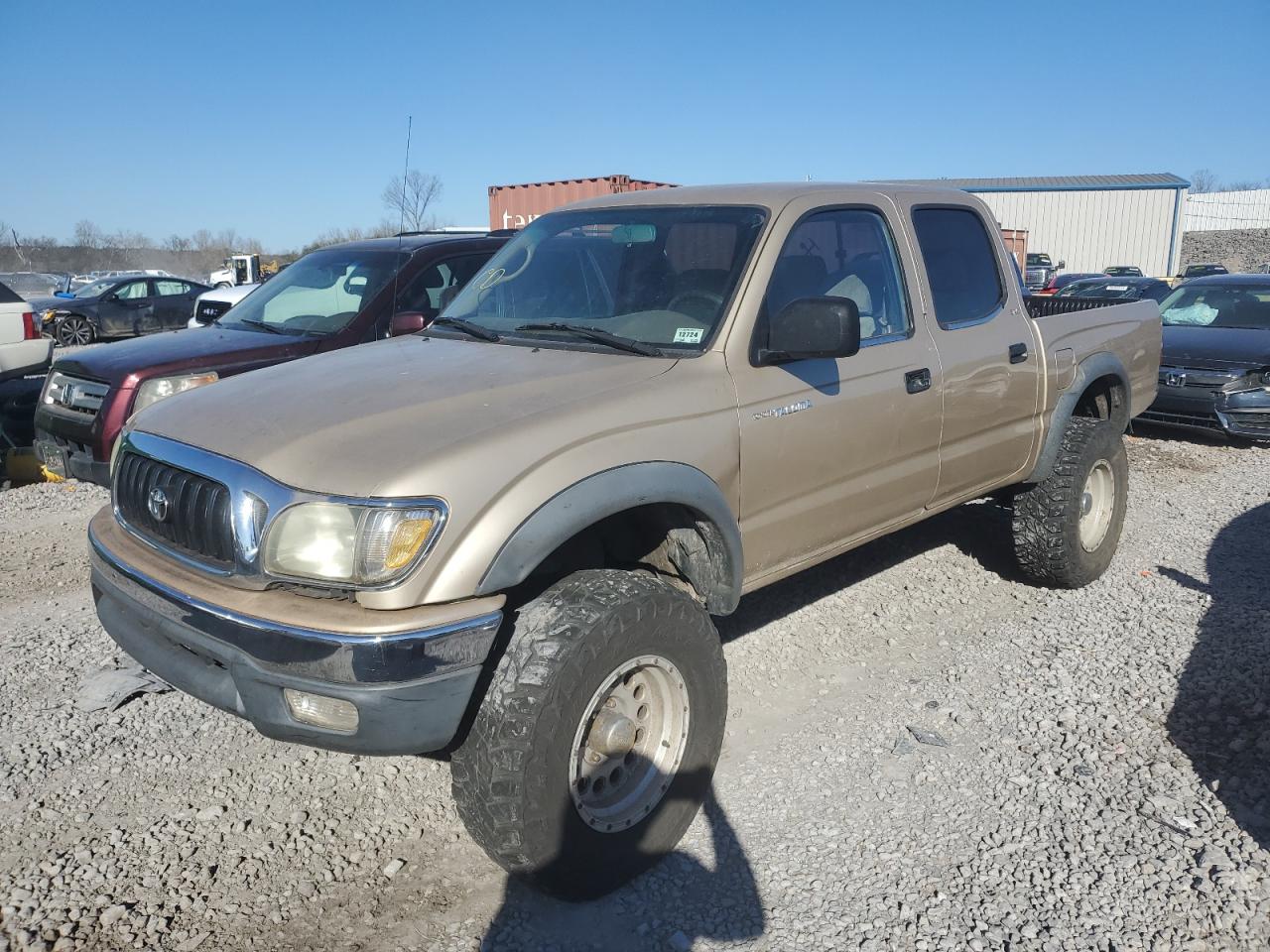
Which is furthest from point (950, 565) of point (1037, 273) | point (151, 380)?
point (1037, 273)

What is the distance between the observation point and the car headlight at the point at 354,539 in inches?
97.5

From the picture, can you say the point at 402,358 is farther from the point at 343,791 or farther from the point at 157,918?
the point at 157,918

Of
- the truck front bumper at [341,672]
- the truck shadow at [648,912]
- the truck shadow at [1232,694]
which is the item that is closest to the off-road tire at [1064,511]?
the truck shadow at [1232,694]

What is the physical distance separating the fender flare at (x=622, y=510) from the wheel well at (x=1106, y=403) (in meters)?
3.12

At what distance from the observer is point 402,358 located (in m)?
3.51

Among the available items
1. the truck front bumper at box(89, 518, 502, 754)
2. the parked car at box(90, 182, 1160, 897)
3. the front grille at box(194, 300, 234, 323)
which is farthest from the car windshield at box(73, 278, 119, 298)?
the truck front bumper at box(89, 518, 502, 754)

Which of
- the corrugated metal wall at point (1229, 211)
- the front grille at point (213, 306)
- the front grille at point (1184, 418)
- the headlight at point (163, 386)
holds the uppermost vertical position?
the corrugated metal wall at point (1229, 211)

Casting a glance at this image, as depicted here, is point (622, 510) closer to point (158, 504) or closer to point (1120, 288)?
point (158, 504)

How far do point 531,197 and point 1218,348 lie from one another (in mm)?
13437

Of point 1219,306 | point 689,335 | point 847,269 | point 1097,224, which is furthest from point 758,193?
point 1097,224

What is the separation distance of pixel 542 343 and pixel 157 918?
84.8 inches

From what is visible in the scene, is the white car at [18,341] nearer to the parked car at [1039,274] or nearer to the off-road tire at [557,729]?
the off-road tire at [557,729]

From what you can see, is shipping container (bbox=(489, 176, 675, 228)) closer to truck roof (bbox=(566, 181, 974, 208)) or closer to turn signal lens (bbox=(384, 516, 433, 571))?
truck roof (bbox=(566, 181, 974, 208))

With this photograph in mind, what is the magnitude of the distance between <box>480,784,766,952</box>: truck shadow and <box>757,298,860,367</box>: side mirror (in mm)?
1620
